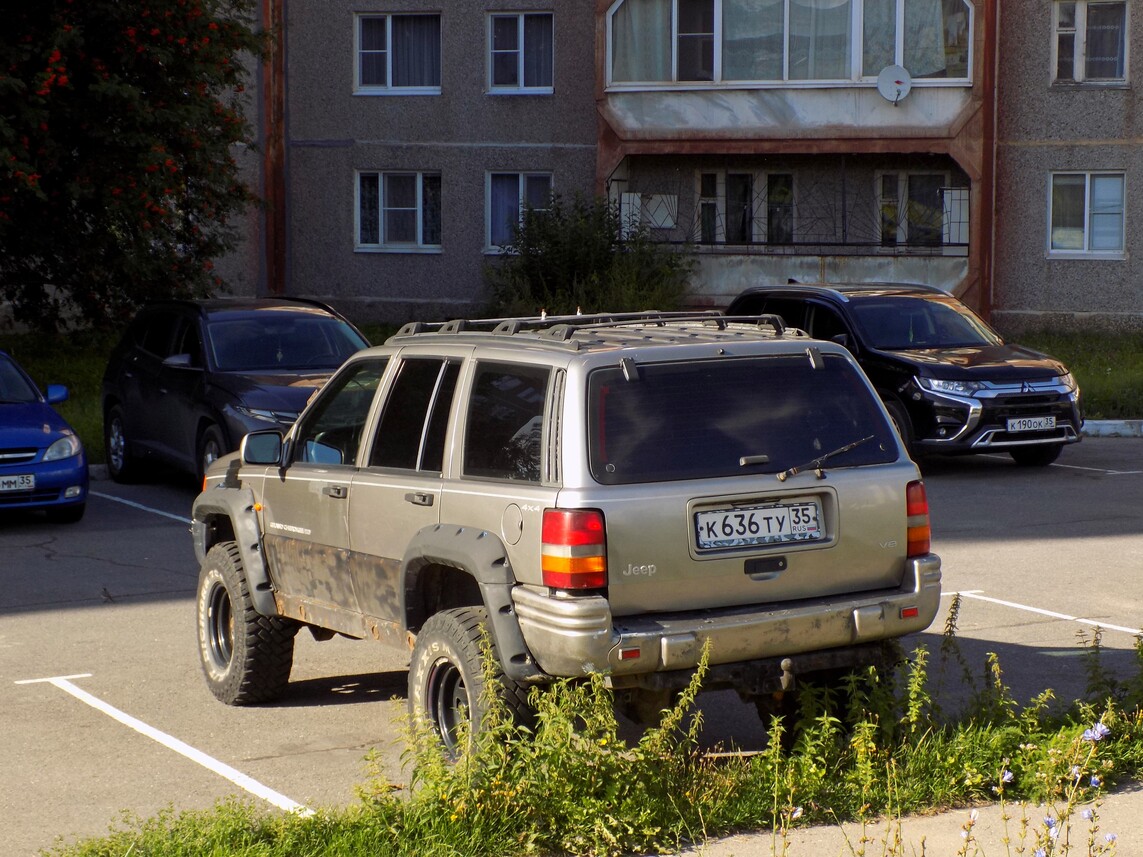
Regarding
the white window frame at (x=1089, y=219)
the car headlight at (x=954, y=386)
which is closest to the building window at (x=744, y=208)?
the white window frame at (x=1089, y=219)

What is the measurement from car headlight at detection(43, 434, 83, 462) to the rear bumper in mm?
8374

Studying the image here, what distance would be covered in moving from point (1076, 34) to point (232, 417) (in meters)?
21.9

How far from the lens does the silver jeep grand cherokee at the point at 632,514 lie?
5414 mm

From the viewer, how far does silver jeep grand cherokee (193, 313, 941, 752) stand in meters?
5.41

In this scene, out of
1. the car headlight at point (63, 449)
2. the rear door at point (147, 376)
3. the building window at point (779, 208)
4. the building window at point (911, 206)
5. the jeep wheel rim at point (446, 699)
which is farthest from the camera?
the building window at point (779, 208)

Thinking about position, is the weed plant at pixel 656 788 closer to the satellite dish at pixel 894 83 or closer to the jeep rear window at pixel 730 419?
the jeep rear window at pixel 730 419

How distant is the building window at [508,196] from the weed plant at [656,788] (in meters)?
27.3

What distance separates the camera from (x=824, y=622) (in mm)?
5652

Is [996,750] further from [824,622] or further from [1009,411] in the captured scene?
[1009,411]

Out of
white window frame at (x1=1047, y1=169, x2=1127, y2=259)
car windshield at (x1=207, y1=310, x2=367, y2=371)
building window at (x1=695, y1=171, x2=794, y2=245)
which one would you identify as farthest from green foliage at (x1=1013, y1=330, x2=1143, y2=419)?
car windshield at (x1=207, y1=310, x2=367, y2=371)

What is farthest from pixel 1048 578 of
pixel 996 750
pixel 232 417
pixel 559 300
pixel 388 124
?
pixel 388 124

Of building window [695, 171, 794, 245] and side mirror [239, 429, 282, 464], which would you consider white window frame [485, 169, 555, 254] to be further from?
side mirror [239, 429, 282, 464]

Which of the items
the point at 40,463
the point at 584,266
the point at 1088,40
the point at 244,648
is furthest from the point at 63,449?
the point at 1088,40

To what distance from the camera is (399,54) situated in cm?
3325
